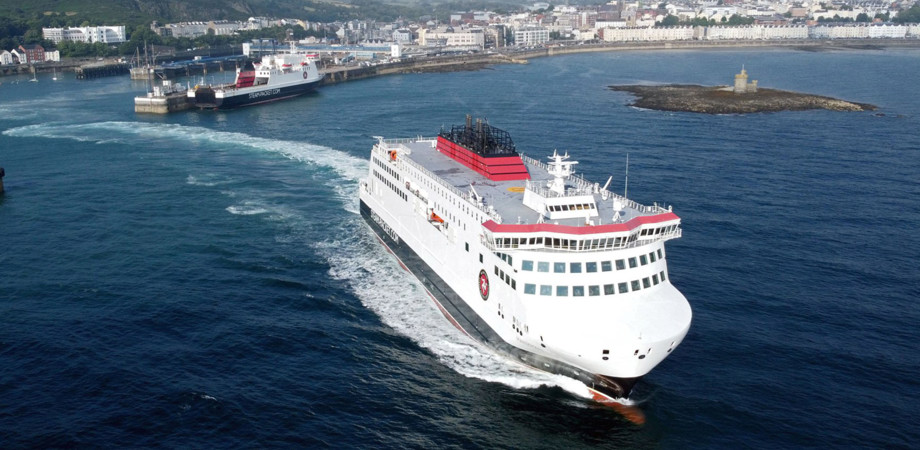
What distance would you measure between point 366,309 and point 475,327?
717 centimetres

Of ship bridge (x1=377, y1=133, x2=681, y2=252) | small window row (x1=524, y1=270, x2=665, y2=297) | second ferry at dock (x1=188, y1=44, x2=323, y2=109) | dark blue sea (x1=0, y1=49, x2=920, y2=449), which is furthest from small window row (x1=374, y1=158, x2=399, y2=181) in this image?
second ferry at dock (x1=188, y1=44, x2=323, y2=109)

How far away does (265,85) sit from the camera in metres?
132

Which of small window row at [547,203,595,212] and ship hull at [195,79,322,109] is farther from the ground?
ship hull at [195,79,322,109]

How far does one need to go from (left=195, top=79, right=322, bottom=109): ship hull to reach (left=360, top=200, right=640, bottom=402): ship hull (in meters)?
78.2

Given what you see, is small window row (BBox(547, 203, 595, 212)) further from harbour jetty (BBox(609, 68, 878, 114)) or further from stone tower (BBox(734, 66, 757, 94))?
stone tower (BBox(734, 66, 757, 94))

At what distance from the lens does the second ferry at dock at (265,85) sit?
4798 inches

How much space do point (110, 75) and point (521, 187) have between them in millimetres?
157091

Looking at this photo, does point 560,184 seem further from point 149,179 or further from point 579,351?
point 149,179

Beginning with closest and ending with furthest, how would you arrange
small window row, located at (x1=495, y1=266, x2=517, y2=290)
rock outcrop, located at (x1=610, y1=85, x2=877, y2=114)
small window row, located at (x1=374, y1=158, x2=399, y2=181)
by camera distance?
small window row, located at (x1=495, y1=266, x2=517, y2=290), small window row, located at (x1=374, y1=158, x2=399, y2=181), rock outcrop, located at (x1=610, y1=85, x2=877, y2=114)

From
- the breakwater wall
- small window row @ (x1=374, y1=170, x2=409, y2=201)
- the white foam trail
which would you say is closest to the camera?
the white foam trail

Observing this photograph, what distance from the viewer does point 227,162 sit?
77188 mm

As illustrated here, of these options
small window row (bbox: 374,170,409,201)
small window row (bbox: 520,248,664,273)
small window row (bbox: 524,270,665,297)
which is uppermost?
small window row (bbox: 374,170,409,201)

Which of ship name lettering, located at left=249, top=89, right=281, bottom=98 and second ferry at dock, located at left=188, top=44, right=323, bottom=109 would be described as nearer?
second ferry at dock, located at left=188, top=44, right=323, bottom=109

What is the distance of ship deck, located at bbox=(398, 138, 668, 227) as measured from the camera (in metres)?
36.9
